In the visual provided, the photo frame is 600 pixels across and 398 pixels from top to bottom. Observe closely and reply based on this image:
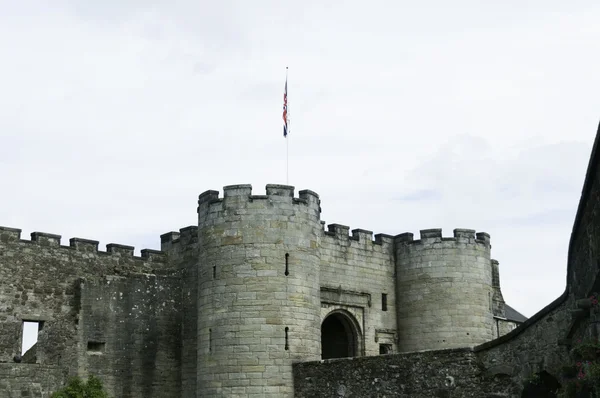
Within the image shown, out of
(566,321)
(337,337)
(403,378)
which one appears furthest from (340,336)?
(566,321)

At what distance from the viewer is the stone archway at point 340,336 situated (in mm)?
26047

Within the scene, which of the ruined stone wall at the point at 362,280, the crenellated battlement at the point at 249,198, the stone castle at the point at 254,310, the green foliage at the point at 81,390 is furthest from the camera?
the ruined stone wall at the point at 362,280

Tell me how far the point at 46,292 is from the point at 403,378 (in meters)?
9.57

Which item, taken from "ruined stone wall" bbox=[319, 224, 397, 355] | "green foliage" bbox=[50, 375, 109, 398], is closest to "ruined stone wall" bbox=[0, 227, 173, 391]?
"green foliage" bbox=[50, 375, 109, 398]

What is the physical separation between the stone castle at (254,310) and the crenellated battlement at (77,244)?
1.2 inches

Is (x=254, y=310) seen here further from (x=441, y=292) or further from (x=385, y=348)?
(x=441, y=292)

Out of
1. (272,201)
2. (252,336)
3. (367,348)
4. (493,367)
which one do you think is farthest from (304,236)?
(493,367)

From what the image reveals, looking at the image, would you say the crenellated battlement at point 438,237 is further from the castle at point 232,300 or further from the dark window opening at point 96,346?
the dark window opening at point 96,346

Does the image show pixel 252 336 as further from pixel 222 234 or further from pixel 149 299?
pixel 149 299

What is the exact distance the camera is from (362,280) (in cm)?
2653

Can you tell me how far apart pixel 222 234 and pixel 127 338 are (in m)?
4.09

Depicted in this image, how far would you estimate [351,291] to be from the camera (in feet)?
85.3

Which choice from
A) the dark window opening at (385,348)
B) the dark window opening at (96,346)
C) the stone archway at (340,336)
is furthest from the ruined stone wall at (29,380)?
the dark window opening at (385,348)

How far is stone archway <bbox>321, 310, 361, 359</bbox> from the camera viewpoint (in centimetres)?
2605
